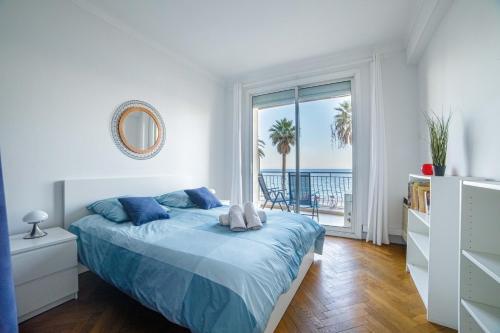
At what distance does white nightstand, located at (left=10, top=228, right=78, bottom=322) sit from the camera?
1.53 m

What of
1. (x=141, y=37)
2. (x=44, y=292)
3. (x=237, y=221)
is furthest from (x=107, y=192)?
(x=141, y=37)

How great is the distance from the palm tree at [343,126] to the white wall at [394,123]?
0.24 meters

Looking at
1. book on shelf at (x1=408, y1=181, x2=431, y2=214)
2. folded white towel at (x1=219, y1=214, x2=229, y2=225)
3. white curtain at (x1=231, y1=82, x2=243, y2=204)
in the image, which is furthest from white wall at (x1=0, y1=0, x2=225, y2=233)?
book on shelf at (x1=408, y1=181, x2=431, y2=214)

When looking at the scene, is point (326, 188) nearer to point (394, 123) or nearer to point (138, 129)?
point (394, 123)

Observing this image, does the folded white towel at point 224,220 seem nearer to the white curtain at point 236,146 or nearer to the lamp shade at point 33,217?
the lamp shade at point 33,217

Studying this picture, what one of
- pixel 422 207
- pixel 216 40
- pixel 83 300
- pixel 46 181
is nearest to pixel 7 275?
pixel 83 300

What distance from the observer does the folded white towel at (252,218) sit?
1893 millimetres

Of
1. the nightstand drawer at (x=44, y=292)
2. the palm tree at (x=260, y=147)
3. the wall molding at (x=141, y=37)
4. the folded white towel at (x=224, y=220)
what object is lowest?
the nightstand drawer at (x=44, y=292)

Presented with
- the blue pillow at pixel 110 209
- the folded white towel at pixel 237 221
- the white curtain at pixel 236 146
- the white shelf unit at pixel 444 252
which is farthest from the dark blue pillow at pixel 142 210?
the white shelf unit at pixel 444 252

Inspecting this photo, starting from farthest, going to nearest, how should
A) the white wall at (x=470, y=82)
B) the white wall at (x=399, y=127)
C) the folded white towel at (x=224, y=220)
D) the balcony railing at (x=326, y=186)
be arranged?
the balcony railing at (x=326, y=186) → the white wall at (x=399, y=127) → the folded white towel at (x=224, y=220) → the white wall at (x=470, y=82)

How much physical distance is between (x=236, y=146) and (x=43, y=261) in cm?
308

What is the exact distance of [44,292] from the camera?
5.44 feet

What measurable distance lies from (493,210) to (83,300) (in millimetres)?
3006

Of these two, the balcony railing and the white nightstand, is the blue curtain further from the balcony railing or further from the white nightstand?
the balcony railing
